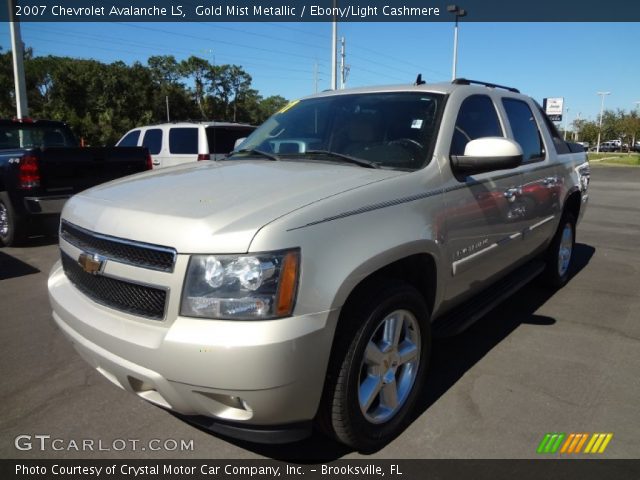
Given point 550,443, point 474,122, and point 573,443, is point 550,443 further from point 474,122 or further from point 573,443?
point 474,122

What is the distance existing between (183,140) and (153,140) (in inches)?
39.8

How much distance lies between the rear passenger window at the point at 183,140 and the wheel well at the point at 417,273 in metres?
8.21

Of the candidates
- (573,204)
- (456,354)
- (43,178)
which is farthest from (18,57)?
(456,354)

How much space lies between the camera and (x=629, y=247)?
24.2ft

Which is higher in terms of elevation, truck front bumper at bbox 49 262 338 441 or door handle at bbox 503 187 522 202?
door handle at bbox 503 187 522 202

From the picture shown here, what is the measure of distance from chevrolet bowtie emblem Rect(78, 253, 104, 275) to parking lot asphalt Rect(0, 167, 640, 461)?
925mm

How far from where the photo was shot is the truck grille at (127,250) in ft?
6.74

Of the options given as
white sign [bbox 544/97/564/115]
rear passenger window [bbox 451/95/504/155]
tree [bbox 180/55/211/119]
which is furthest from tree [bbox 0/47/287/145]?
rear passenger window [bbox 451/95/504/155]

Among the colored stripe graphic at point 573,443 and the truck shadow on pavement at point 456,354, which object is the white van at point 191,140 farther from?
the colored stripe graphic at point 573,443

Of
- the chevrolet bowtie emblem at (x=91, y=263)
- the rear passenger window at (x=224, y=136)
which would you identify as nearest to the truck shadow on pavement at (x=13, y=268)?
the chevrolet bowtie emblem at (x=91, y=263)

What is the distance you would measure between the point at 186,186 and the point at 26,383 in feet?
5.80

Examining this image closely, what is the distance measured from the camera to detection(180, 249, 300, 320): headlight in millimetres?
1954

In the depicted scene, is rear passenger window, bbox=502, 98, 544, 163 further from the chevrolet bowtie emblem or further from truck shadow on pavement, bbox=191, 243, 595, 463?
the chevrolet bowtie emblem

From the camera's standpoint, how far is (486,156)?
2834 millimetres
